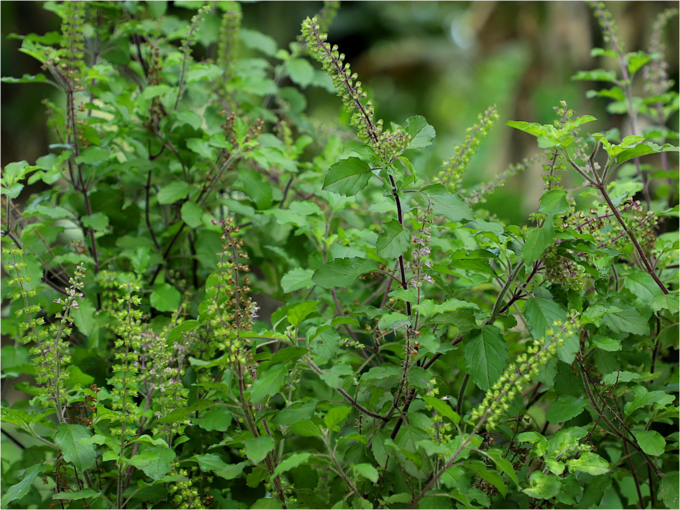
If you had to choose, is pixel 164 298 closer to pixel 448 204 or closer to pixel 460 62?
pixel 448 204

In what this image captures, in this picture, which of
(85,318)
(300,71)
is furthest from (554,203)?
(300,71)

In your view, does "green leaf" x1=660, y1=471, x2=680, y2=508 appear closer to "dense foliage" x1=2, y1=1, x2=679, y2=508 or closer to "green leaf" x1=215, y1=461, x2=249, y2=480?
"dense foliage" x1=2, y1=1, x2=679, y2=508

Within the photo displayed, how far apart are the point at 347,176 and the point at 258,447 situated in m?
0.40

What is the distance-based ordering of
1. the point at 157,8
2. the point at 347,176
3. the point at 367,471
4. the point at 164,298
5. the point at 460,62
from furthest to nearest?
1. the point at 460,62
2. the point at 157,8
3. the point at 164,298
4. the point at 347,176
5. the point at 367,471

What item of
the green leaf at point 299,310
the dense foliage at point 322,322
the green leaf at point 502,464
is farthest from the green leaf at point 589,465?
the green leaf at point 299,310

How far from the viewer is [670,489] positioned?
39.1 inches

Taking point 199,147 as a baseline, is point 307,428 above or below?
below

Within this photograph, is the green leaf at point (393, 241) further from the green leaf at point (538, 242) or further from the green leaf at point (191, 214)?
the green leaf at point (191, 214)

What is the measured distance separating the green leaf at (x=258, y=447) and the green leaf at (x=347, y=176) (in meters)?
0.37

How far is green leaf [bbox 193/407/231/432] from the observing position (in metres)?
1.00

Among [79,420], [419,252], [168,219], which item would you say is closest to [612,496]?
[419,252]

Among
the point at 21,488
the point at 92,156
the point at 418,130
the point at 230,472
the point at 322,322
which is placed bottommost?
the point at 21,488

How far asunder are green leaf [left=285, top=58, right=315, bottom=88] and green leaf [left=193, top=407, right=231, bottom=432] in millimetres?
956

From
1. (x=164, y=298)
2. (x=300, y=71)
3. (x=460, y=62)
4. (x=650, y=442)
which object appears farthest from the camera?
(x=460, y=62)
